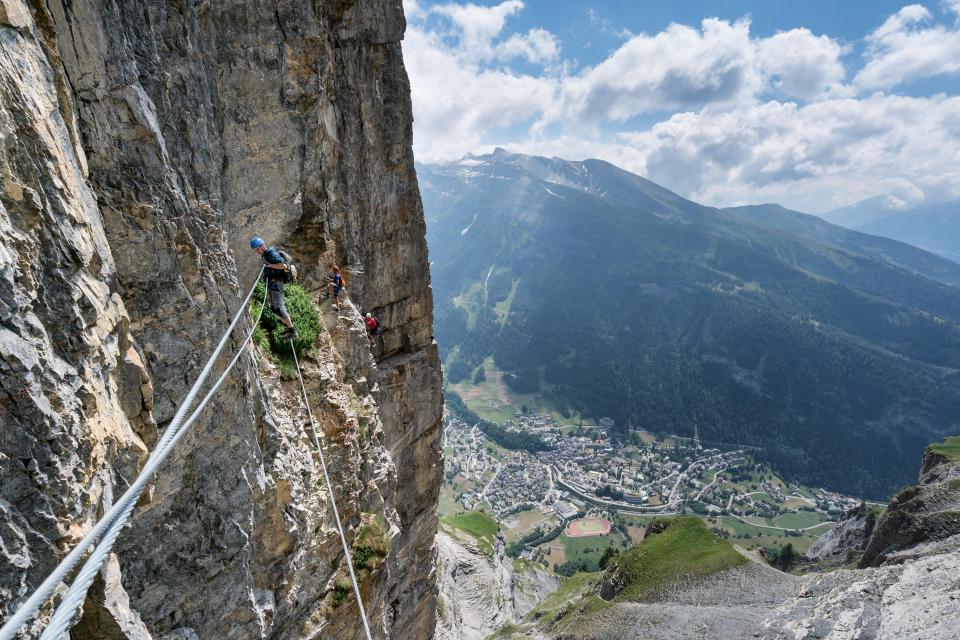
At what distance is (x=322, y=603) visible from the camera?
11.0 metres

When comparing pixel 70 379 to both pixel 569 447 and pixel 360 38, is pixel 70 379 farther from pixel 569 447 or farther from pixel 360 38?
pixel 569 447

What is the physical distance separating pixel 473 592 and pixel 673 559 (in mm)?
24233

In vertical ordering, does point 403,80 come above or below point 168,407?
above

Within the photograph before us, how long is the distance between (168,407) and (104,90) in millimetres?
4448

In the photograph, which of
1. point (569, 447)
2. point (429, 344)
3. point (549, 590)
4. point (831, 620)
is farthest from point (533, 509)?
point (429, 344)

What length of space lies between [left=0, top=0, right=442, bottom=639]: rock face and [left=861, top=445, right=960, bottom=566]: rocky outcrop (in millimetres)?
41407

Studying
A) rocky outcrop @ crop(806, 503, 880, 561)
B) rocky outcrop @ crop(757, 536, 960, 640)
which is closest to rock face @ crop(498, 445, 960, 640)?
rocky outcrop @ crop(757, 536, 960, 640)

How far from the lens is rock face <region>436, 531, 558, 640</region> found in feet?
158

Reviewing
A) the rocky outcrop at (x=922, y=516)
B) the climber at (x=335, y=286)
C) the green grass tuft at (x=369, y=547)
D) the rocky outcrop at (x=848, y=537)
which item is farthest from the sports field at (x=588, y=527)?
the climber at (x=335, y=286)

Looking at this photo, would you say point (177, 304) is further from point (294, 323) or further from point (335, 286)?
point (335, 286)

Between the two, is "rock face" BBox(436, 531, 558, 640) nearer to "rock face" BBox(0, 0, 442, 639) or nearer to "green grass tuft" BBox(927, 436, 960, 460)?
"rock face" BBox(0, 0, 442, 639)

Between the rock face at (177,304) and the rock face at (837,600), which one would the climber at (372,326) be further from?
the rock face at (837,600)

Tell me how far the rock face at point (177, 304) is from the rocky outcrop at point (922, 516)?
4141 centimetres

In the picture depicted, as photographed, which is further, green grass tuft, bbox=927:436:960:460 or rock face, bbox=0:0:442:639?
green grass tuft, bbox=927:436:960:460
